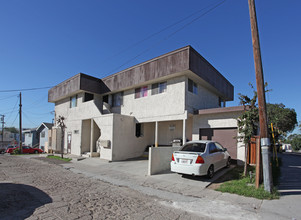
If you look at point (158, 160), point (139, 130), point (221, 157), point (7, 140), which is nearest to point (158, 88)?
point (139, 130)

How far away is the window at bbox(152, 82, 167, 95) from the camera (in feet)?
43.5

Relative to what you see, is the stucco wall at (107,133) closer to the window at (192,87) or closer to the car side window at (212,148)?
the window at (192,87)

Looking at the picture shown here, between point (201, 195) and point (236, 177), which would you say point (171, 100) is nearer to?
point (236, 177)

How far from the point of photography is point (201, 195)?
604 centimetres

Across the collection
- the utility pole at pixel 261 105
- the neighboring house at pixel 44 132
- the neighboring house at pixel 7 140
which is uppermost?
the utility pole at pixel 261 105

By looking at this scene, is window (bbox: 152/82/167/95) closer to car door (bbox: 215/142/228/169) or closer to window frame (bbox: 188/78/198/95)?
window frame (bbox: 188/78/198/95)

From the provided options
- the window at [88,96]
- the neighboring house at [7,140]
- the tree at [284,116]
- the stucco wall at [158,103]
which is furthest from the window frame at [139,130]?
the neighboring house at [7,140]

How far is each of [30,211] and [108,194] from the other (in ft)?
7.35

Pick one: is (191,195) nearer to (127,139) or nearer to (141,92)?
(127,139)

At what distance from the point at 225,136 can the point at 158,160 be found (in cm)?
459

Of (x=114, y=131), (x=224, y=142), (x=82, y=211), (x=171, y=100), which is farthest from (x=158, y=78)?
Result: (x=82, y=211)

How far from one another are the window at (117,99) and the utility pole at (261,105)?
11.9 m

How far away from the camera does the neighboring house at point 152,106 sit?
11602 millimetres

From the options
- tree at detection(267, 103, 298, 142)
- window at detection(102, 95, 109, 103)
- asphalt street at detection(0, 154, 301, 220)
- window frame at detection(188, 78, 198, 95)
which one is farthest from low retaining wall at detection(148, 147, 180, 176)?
tree at detection(267, 103, 298, 142)
